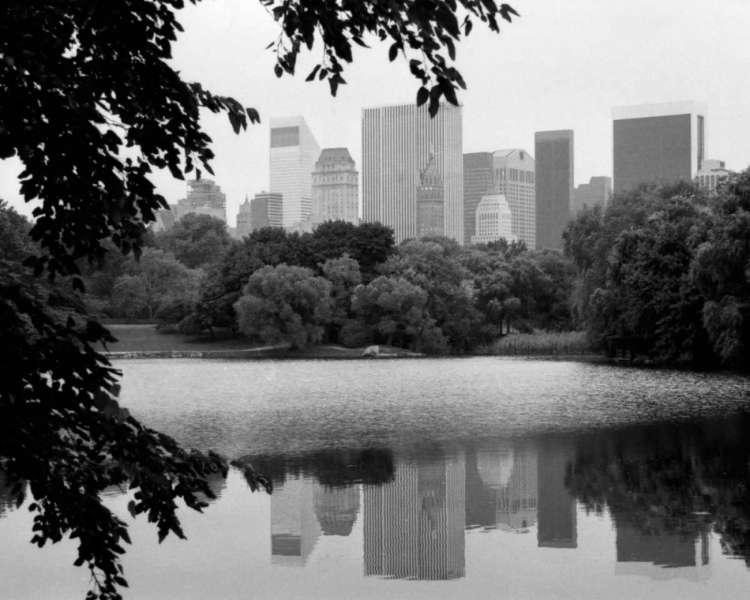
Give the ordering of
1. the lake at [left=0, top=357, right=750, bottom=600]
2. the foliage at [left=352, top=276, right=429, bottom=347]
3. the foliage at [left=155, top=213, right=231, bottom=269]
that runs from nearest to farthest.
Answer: the lake at [left=0, top=357, right=750, bottom=600] < the foliage at [left=352, top=276, right=429, bottom=347] < the foliage at [left=155, top=213, right=231, bottom=269]

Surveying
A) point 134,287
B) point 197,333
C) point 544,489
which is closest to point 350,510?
point 544,489

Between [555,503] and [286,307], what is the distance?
45896mm

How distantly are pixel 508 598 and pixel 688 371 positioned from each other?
1288 inches

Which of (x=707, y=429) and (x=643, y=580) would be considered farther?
(x=707, y=429)

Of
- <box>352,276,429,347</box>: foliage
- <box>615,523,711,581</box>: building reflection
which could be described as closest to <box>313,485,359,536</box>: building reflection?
<box>615,523,711,581</box>: building reflection

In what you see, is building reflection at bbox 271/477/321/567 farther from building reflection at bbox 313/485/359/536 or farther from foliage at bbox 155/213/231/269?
foliage at bbox 155/213/231/269

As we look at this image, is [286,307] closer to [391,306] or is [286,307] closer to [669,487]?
[391,306]

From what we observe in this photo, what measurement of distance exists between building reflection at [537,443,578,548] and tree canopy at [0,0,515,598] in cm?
605

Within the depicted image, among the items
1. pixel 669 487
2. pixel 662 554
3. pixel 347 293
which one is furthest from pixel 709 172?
pixel 662 554

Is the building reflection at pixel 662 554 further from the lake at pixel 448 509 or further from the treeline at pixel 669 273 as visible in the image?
the treeline at pixel 669 273

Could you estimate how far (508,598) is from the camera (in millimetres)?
7961

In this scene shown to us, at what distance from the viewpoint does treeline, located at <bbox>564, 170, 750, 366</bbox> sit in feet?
121

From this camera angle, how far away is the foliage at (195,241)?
94.8m

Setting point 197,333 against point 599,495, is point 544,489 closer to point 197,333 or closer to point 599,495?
point 599,495
